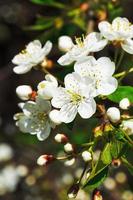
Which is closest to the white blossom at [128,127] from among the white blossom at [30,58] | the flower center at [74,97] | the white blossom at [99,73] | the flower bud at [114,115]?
the flower bud at [114,115]

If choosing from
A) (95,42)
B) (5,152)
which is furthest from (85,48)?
(5,152)

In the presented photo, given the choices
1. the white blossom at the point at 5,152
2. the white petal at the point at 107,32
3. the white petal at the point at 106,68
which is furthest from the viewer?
the white blossom at the point at 5,152

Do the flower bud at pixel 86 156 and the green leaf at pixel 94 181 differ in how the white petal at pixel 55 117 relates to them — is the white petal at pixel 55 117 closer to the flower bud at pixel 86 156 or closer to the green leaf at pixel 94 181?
the flower bud at pixel 86 156

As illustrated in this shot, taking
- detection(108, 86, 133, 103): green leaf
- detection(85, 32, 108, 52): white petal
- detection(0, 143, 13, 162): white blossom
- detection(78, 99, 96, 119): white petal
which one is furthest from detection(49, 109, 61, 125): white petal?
detection(0, 143, 13, 162): white blossom

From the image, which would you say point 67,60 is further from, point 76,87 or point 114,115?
point 114,115

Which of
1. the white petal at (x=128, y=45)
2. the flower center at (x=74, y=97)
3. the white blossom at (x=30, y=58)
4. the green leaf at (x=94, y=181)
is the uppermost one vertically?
the white blossom at (x=30, y=58)

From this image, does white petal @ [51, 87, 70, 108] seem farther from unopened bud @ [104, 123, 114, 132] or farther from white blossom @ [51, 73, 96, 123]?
unopened bud @ [104, 123, 114, 132]

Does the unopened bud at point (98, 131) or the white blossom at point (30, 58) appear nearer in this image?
the unopened bud at point (98, 131)
